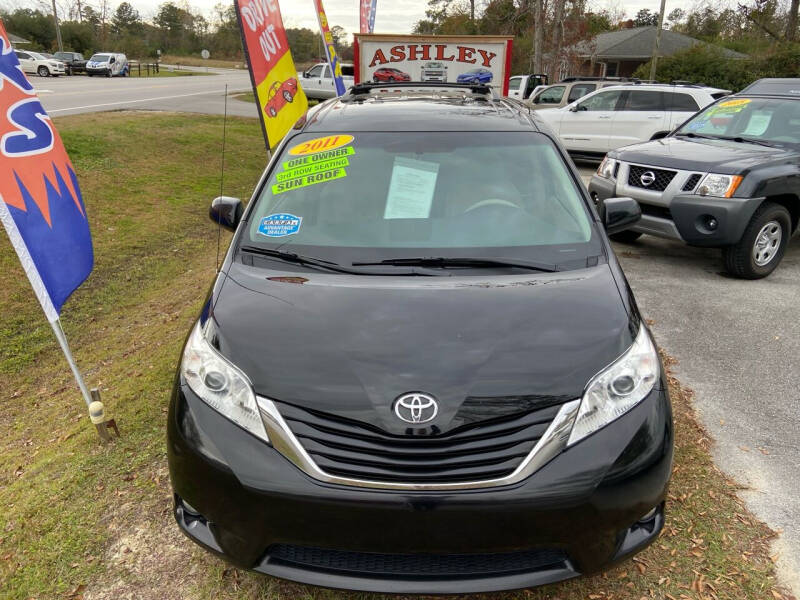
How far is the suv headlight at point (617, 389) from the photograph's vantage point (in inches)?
79.3

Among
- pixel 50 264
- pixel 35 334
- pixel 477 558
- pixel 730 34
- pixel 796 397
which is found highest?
pixel 730 34

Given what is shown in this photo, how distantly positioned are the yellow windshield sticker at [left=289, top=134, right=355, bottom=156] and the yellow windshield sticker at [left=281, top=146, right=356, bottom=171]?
0.03 metres

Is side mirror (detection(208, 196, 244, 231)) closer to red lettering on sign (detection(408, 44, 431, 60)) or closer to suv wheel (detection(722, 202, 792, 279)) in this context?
suv wheel (detection(722, 202, 792, 279))

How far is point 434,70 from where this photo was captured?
10.3 meters

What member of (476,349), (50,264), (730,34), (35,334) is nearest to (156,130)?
(35,334)

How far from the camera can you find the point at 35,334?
5566 millimetres

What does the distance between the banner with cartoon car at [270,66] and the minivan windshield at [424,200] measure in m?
3.01

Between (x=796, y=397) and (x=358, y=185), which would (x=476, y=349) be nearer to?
(x=358, y=185)

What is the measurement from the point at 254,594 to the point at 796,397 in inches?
137

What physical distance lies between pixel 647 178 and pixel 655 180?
9 centimetres

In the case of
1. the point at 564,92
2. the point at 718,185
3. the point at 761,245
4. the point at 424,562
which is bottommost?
the point at 761,245

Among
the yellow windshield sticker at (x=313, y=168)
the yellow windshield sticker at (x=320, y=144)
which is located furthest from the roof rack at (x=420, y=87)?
the yellow windshield sticker at (x=313, y=168)

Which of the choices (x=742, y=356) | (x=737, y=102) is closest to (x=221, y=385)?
(x=742, y=356)

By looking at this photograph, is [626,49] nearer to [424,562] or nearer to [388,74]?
[388,74]
